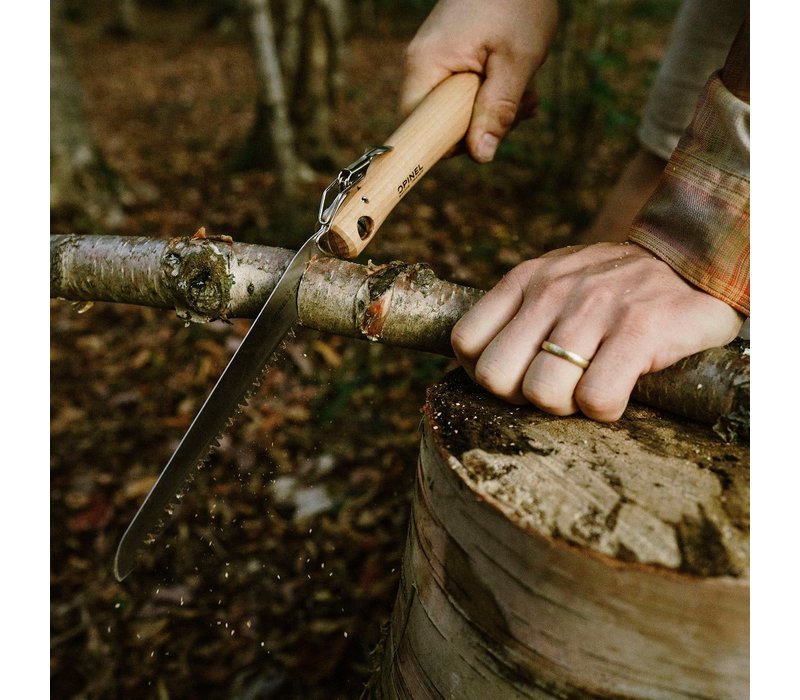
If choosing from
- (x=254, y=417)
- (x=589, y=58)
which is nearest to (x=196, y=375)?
(x=254, y=417)

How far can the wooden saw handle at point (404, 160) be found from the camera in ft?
4.85

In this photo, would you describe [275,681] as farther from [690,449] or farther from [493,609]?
[690,449]

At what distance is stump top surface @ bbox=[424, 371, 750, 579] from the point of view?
3.12ft

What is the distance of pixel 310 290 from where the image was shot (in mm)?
1569

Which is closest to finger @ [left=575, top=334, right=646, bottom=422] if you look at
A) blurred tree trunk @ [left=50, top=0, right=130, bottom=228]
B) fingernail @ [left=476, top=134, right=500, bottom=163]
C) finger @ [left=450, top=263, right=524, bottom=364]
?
finger @ [left=450, top=263, right=524, bottom=364]

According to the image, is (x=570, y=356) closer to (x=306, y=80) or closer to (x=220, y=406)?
(x=220, y=406)

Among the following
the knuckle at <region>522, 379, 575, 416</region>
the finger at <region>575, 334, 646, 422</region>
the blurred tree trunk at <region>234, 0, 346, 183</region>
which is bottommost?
the blurred tree trunk at <region>234, 0, 346, 183</region>

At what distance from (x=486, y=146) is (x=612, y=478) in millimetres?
1235

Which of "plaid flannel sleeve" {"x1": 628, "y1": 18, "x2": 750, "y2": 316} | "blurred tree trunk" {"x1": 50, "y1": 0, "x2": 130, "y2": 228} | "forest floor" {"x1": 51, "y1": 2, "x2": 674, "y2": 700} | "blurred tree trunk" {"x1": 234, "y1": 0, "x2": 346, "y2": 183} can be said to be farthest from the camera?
"blurred tree trunk" {"x1": 234, "y1": 0, "x2": 346, "y2": 183}

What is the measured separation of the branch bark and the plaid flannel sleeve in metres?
0.18

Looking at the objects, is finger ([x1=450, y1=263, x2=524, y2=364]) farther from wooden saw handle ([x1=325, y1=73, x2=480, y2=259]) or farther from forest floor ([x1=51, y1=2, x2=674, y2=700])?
forest floor ([x1=51, y1=2, x2=674, y2=700])

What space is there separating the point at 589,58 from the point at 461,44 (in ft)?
12.3

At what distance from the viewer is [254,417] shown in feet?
11.7

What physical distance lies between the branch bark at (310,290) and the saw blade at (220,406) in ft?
0.17
